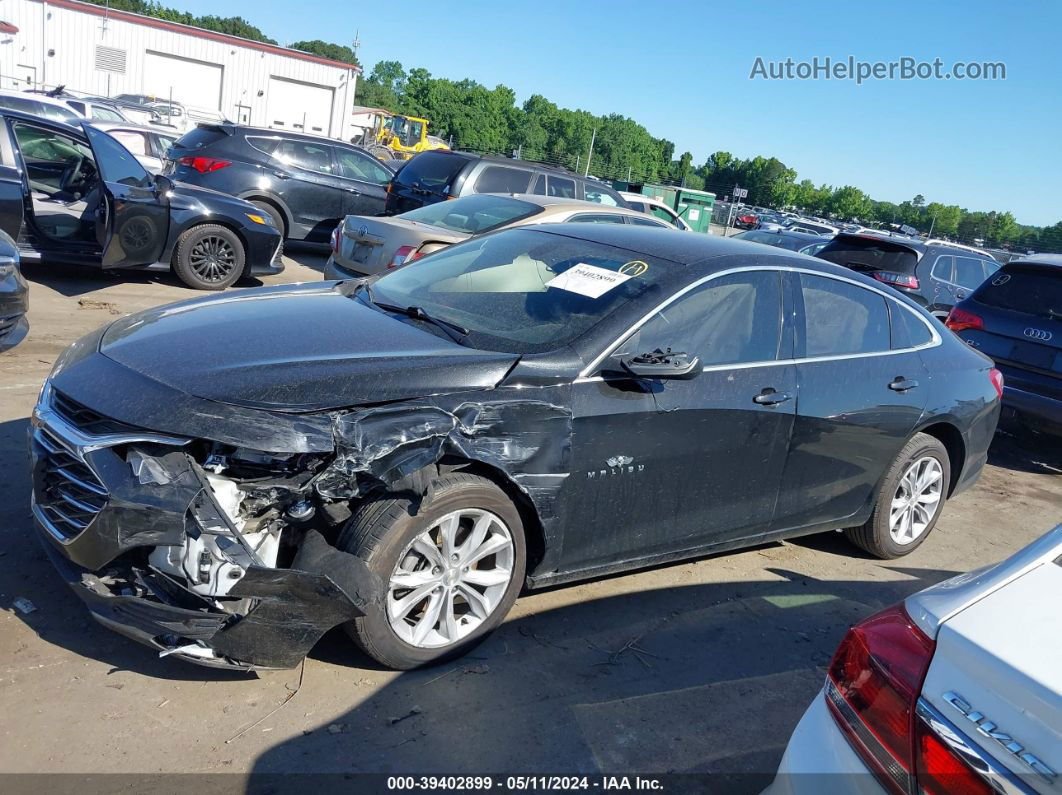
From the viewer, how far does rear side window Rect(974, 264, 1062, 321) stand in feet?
24.4

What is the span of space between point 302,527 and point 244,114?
46866mm

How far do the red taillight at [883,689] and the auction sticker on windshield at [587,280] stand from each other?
82.4 inches

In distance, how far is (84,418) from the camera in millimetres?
3148

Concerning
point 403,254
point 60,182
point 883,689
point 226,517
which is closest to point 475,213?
point 403,254

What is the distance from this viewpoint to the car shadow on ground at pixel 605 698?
297 cm

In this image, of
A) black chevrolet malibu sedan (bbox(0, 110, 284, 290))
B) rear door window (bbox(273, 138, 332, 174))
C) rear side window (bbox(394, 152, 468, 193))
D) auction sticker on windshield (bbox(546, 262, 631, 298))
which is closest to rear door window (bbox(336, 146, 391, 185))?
rear door window (bbox(273, 138, 332, 174))

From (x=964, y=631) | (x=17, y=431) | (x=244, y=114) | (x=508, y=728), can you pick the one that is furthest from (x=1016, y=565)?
(x=244, y=114)

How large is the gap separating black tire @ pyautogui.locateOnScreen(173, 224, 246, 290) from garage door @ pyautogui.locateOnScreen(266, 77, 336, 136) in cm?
3911

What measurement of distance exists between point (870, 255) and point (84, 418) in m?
11.3

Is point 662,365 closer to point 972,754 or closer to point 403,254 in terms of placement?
point 972,754

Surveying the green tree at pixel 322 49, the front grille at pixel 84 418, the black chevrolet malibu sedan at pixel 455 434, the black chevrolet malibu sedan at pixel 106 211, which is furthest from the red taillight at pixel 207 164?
the green tree at pixel 322 49

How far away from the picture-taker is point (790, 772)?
85.9 inches

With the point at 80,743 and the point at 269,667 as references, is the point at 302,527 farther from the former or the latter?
the point at 80,743

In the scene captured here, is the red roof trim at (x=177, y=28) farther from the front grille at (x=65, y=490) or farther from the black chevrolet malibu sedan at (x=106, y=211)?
the front grille at (x=65, y=490)
